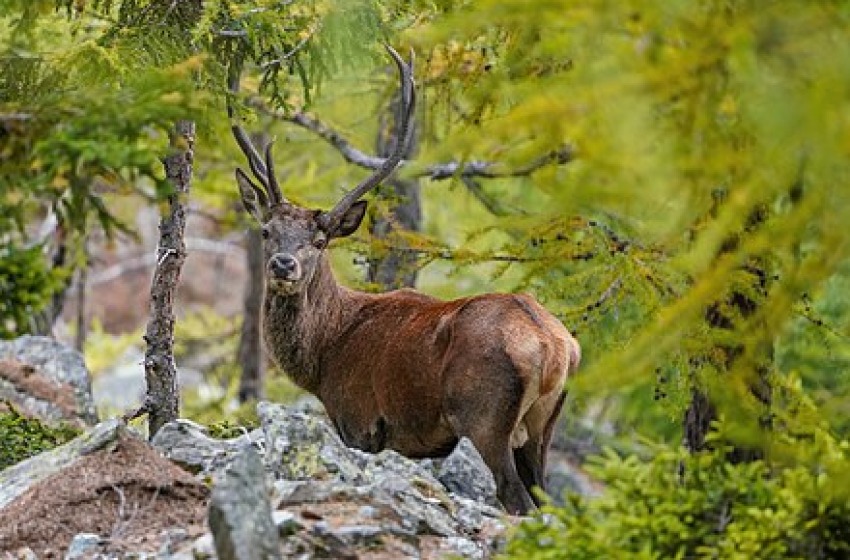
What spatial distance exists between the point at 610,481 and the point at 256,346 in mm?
11833

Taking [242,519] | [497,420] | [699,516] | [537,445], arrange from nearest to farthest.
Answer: [242,519] → [699,516] → [497,420] → [537,445]

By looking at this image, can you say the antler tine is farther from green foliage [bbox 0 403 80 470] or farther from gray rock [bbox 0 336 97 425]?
gray rock [bbox 0 336 97 425]

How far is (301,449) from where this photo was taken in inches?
309

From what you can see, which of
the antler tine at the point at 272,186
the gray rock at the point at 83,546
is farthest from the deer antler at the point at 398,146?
the gray rock at the point at 83,546

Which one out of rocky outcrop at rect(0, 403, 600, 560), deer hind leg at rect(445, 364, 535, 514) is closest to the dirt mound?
rocky outcrop at rect(0, 403, 600, 560)

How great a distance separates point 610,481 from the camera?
621 centimetres

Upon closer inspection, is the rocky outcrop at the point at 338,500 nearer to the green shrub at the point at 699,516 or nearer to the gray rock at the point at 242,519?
the gray rock at the point at 242,519

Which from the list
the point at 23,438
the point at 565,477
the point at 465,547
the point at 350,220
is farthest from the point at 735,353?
the point at 565,477

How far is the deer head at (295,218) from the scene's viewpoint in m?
10.5

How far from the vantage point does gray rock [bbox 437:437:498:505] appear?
30.5ft

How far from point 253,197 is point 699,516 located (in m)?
5.60

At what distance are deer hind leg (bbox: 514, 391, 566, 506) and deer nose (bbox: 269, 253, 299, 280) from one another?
1.91 m

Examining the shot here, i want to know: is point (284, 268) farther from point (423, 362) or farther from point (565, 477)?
point (565, 477)

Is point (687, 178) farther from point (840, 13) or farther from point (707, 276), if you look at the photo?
point (840, 13)
